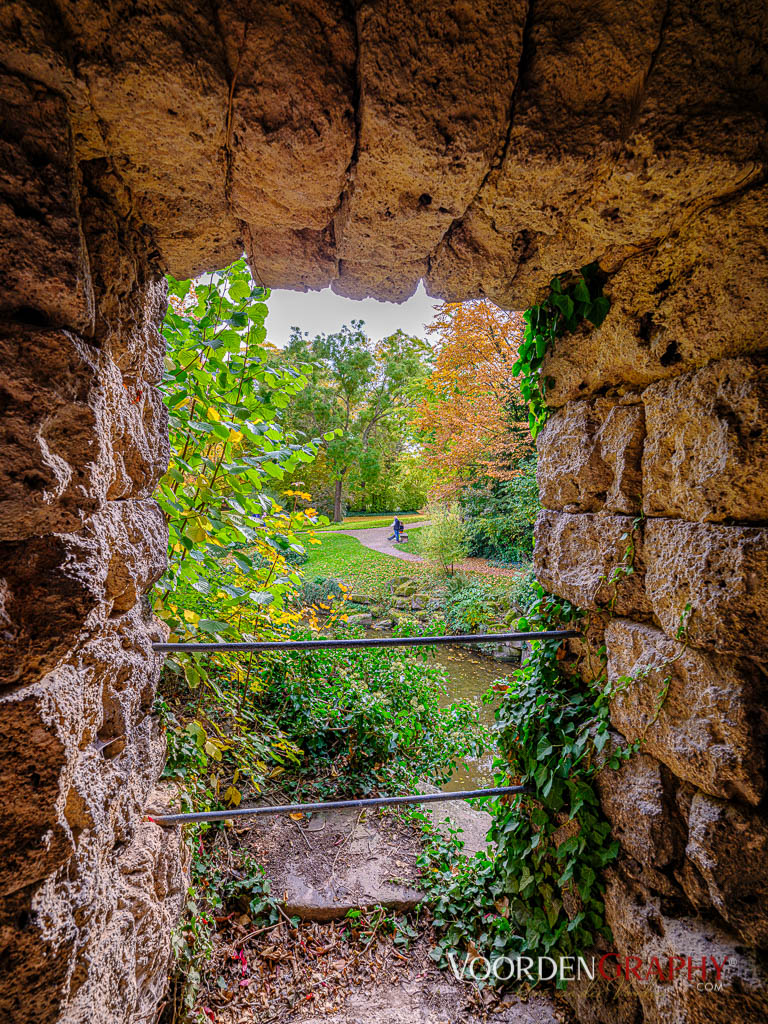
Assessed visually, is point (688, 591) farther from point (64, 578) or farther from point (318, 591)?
point (318, 591)

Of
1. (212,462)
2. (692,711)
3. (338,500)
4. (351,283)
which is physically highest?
(351,283)

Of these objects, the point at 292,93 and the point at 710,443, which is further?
the point at 710,443

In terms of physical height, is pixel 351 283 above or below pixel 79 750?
above

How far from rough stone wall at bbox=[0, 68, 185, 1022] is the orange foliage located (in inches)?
225

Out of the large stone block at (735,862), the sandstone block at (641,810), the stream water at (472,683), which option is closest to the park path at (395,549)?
the stream water at (472,683)

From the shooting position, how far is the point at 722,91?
36.3 inches

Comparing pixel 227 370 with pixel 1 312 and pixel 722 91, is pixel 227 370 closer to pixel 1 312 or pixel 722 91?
pixel 1 312

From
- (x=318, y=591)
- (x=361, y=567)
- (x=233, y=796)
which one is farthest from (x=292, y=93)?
→ (x=361, y=567)

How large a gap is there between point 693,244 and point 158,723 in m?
1.94

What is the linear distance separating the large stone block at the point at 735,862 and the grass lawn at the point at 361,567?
655 centimetres

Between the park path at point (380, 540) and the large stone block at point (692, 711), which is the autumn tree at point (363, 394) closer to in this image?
the park path at point (380, 540)

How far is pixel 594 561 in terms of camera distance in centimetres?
140

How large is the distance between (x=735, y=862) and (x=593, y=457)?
Result: 1057 mm

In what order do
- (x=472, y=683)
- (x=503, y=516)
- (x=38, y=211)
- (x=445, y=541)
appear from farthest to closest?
(x=445, y=541) < (x=503, y=516) < (x=472, y=683) < (x=38, y=211)
